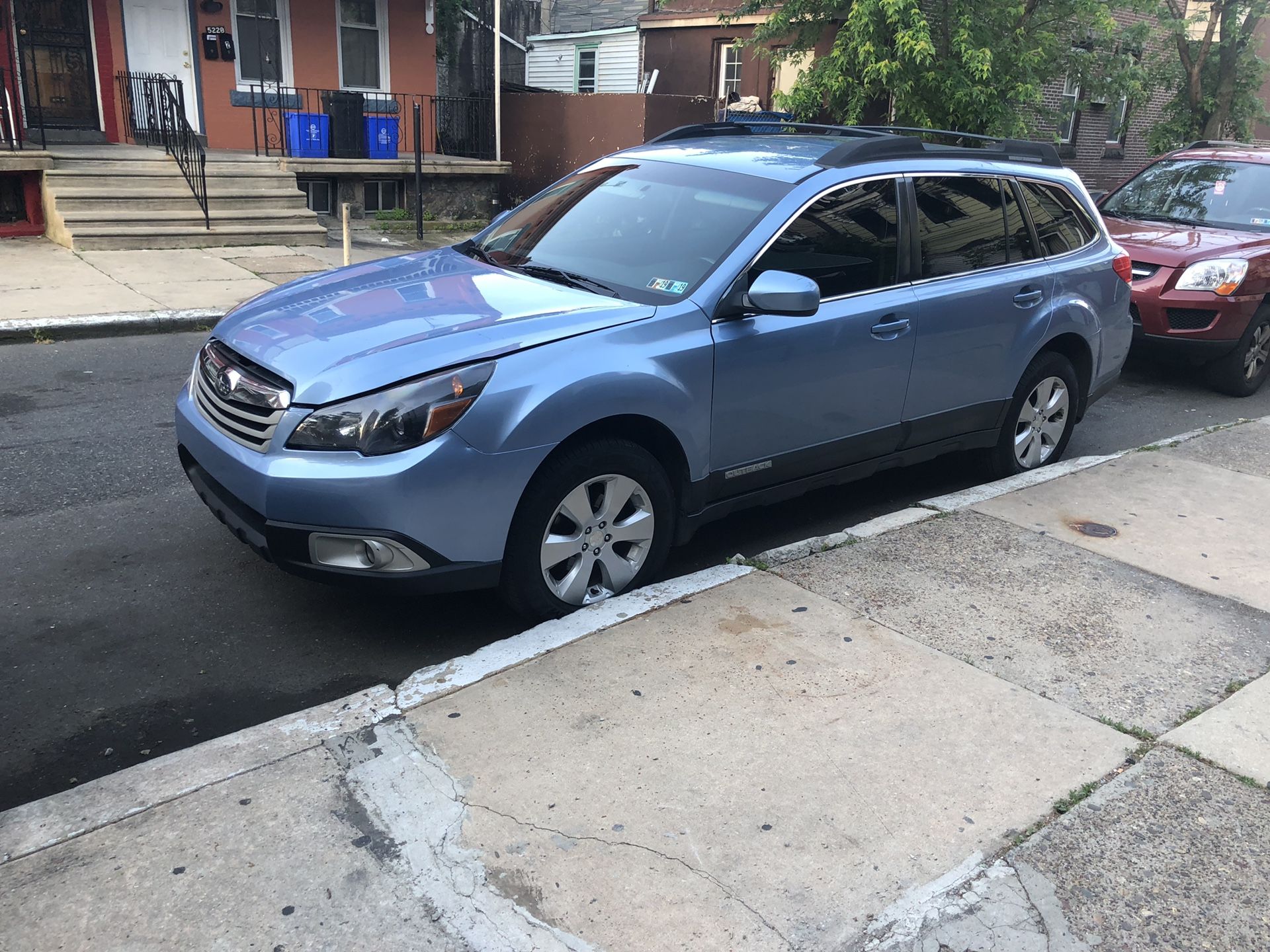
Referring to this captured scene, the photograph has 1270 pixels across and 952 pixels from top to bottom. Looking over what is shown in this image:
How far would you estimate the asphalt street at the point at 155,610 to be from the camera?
3611 millimetres

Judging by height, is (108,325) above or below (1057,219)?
below

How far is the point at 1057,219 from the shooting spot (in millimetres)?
6102

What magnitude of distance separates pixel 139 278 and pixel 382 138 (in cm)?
642

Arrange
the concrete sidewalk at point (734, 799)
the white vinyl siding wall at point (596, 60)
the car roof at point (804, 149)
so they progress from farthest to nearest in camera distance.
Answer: the white vinyl siding wall at point (596, 60) → the car roof at point (804, 149) → the concrete sidewalk at point (734, 799)

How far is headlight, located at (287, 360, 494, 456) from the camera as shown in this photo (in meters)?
3.68

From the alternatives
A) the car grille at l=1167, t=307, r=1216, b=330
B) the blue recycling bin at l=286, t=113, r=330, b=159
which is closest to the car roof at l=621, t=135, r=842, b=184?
the car grille at l=1167, t=307, r=1216, b=330

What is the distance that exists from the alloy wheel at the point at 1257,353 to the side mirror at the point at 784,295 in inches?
246

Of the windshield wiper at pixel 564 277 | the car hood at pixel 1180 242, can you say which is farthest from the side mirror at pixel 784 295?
the car hood at pixel 1180 242

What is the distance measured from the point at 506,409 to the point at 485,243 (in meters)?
1.89

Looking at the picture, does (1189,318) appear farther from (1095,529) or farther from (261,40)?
(261,40)

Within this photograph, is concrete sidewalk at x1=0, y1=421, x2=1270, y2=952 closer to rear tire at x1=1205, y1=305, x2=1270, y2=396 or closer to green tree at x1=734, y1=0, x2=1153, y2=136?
rear tire at x1=1205, y1=305, x2=1270, y2=396

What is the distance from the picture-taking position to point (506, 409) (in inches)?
149

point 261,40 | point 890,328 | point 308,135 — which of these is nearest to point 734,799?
point 890,328

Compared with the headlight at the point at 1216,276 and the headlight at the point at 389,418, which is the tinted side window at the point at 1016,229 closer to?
the headlight at the point at 389,418
